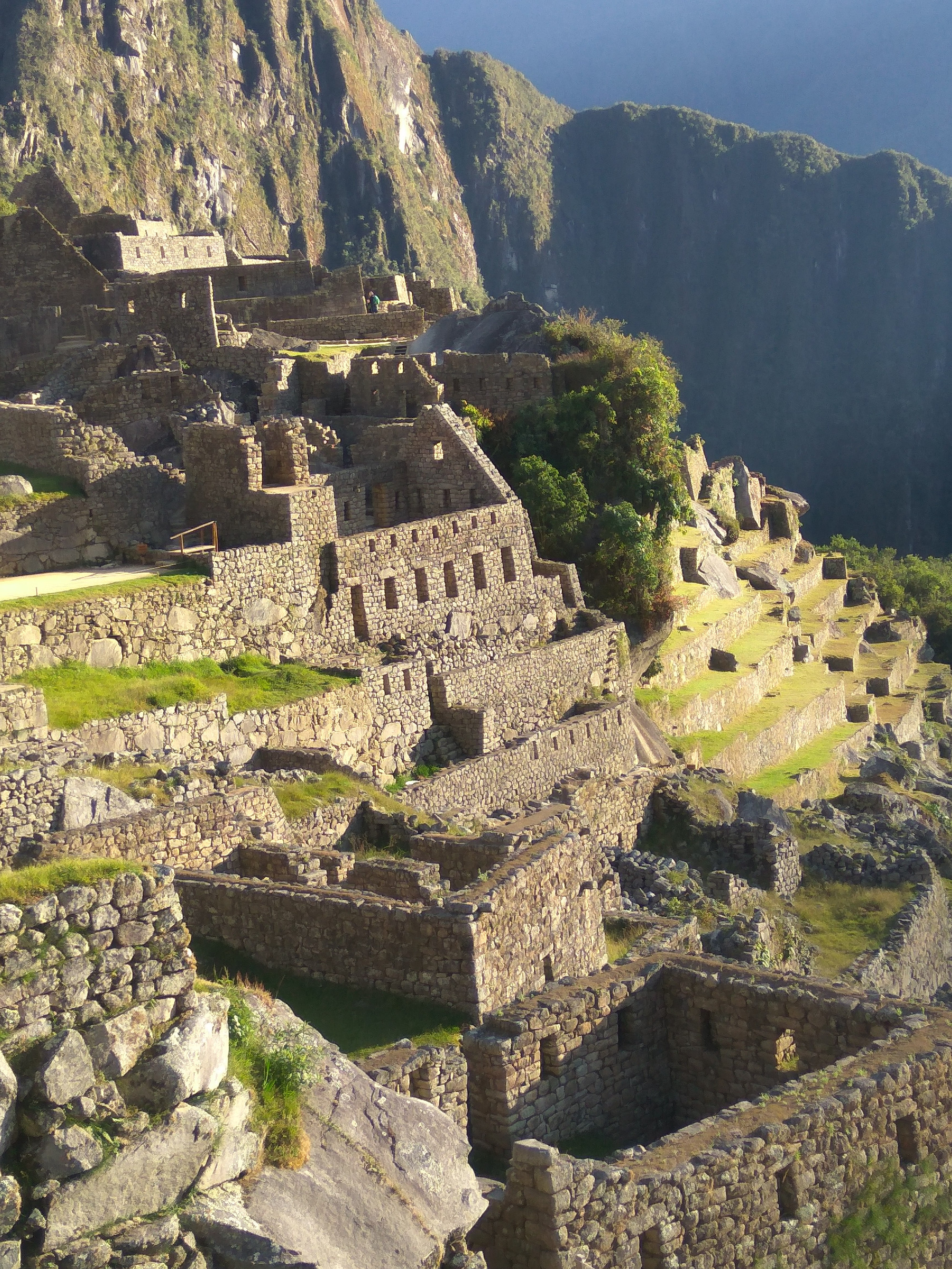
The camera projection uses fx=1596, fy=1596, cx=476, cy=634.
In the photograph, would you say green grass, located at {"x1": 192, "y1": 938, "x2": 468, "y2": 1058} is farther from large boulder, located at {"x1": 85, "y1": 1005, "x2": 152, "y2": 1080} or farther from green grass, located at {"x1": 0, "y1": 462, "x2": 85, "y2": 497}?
green grass, located at {"x1": 0, "y1": 462, "x2": 85, "y2": 497}

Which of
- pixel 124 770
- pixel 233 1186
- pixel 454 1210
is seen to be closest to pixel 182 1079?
pixel 233 1186

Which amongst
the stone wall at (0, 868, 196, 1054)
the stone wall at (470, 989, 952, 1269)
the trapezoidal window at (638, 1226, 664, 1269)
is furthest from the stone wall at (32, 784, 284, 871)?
the stone wall at (0, 868, 196, 1054)

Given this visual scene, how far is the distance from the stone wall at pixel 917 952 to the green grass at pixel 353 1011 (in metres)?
7.08

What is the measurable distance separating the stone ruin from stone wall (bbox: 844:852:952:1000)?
3.1 inches

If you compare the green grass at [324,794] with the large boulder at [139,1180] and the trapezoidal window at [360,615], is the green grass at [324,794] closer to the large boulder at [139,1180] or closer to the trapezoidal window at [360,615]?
the trapezoidal window at [360,615]

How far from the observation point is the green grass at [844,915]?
57.5ft

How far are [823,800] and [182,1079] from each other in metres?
21.1

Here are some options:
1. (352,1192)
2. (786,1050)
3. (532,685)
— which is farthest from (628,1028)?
(532,685)

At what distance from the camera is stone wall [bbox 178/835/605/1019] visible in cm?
1020

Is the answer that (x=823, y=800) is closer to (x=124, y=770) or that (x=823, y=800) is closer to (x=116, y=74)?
(x=124, y=770)

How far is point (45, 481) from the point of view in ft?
65.4

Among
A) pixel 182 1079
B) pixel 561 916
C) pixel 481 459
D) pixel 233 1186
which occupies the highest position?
pixel 481 459

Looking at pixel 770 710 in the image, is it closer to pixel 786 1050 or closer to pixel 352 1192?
pixel 786 1050

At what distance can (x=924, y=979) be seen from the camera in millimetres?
18312
